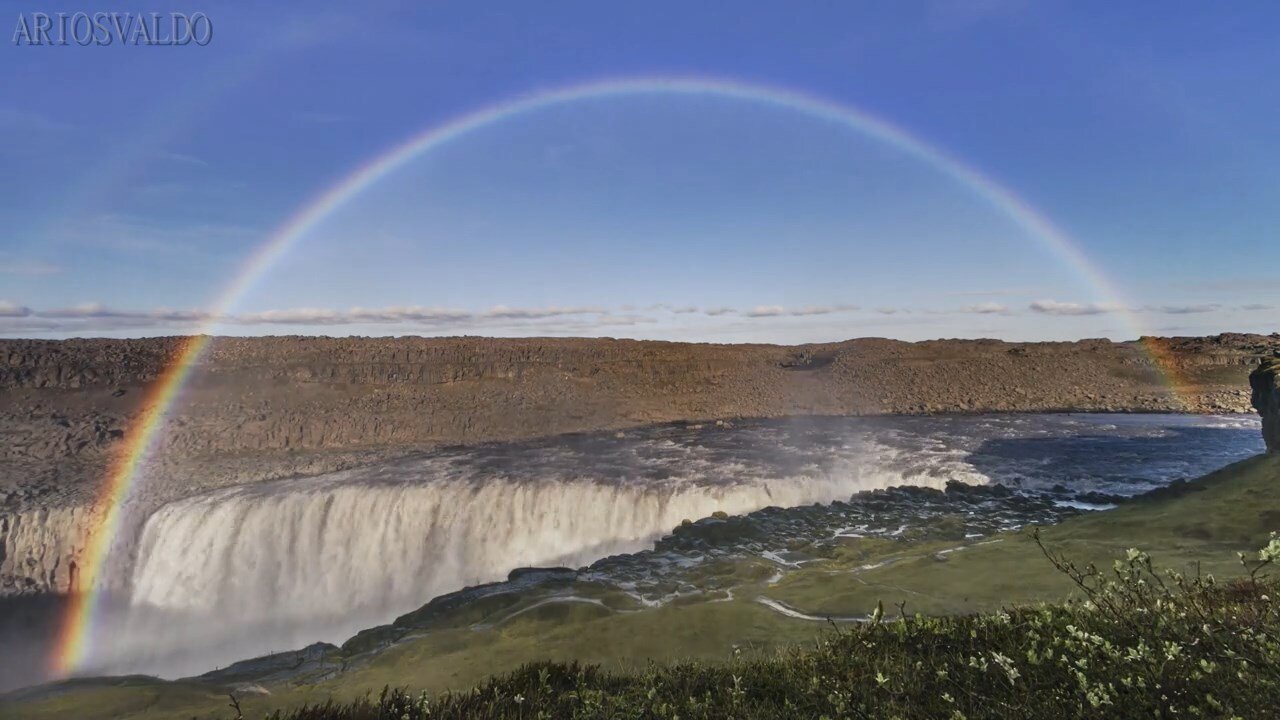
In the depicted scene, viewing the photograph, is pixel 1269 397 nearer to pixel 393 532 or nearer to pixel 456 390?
pixel 393 532

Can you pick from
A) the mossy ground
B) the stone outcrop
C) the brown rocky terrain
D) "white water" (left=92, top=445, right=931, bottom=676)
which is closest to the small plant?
the mossy ground

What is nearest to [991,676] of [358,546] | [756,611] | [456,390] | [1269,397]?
[756,611]

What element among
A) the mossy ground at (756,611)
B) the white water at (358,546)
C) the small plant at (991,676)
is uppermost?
the small plant at (991,676)

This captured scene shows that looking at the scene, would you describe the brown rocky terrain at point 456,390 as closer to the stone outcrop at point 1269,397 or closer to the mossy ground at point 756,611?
the mossy ground at point 756,611

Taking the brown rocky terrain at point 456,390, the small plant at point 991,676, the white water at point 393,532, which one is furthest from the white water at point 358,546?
the small plant at point 991,676

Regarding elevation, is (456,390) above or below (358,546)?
above

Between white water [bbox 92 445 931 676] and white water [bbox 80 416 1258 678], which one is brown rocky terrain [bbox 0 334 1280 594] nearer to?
white water [bbox 80 416 1258 678]
